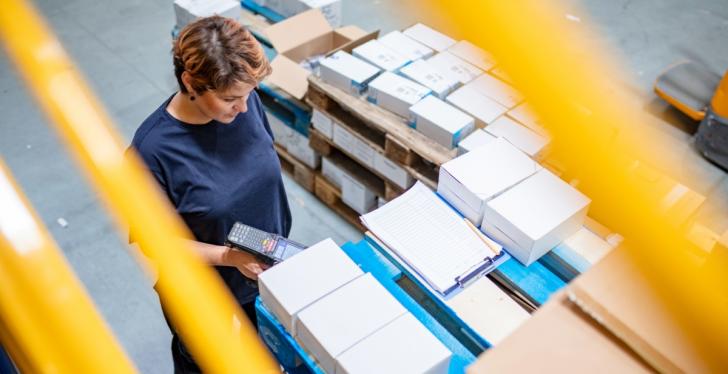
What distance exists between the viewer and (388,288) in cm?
243

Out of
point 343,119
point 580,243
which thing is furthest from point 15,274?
point 343,119

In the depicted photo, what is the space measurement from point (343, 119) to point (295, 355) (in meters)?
2.12

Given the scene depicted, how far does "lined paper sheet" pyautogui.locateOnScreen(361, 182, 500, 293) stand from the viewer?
95.9 inches

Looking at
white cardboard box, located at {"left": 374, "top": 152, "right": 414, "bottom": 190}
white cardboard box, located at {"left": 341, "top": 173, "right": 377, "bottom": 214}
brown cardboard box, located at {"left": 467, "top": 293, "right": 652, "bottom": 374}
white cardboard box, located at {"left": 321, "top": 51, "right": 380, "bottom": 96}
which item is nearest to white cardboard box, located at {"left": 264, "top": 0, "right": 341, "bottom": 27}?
white cardboard box, located at {"left": 321, "top": 51, "right": 380, "bottom": 96}

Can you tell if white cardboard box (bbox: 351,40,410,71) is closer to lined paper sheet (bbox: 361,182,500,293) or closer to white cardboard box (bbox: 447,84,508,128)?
white cardboard box (bbox: 447,84,508,128)

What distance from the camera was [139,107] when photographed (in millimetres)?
5305

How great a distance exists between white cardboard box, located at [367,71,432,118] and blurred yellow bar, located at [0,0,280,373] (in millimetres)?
2328

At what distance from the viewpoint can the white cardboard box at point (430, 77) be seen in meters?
3.90

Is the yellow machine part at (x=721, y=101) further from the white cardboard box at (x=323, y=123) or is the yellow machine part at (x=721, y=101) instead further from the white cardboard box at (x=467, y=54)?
the white cardboard box at (x=323, y=123)

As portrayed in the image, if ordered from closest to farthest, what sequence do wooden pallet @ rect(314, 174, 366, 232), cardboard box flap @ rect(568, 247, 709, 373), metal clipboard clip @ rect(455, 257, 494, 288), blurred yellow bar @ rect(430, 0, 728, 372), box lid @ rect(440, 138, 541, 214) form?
1. blurred yellow bar @ rect(430, 0, 728, 372)
2. cardboard box flap @ rect(568, 247, 709, 373)
3. metal clipboard clip @ rect(455, 257, 494, 288)
4. box lid @ rect(440, 138, 541, 214)
5. wooden pallet @ rect(314, 174, 366, 232)

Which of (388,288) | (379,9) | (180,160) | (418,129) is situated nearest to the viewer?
(180,160)

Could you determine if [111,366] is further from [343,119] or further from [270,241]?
[343,119]

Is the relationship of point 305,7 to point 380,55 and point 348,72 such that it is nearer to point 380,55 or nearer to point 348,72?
point 380,55

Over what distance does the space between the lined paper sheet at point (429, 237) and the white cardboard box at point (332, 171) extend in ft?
5.66
